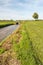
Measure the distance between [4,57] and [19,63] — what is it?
212cm

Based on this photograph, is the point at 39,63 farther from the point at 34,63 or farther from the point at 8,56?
the point at 8,56

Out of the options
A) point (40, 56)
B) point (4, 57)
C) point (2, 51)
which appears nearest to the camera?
point (40, 56)

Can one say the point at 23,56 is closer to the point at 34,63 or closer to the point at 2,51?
the point at 34,63

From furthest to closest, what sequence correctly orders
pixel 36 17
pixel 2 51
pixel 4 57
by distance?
pixel 36 17 < pixel 2 51 < pixel 4 57

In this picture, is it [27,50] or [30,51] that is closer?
[30,51]

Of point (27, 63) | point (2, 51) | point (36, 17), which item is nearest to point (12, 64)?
point (27, 63)

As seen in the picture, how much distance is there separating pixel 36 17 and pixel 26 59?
171m

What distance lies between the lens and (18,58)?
42.3 feet

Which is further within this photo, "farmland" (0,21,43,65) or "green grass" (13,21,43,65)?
"farmland" (0,21,43,65)

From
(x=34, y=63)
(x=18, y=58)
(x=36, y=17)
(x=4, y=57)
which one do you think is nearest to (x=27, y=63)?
(x=34, y=63)

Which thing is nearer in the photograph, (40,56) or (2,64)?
(2,64)

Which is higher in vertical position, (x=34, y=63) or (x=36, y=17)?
(x=34, y=63)

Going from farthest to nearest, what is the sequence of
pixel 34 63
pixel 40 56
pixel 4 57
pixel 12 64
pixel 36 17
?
pixel 36 17
pixel 4 57
pixel 40 56
pixel 12 64
pixel 34 63

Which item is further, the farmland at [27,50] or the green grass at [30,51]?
the farmland at [27,50]
